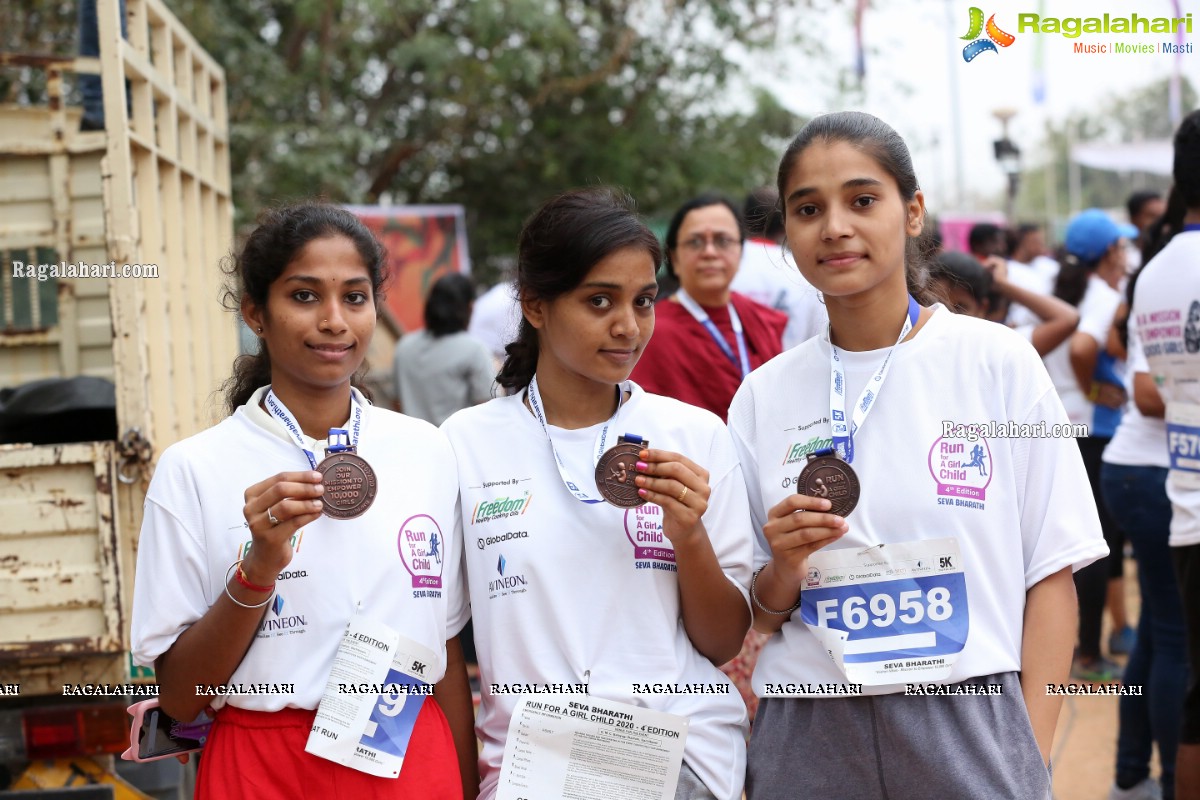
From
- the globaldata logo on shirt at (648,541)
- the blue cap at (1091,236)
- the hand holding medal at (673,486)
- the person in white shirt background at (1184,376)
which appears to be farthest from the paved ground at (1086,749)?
the hand holding medal at (673,486)

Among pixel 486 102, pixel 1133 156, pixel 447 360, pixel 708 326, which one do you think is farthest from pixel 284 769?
pixel 1133 156

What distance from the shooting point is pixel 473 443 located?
8.51ft

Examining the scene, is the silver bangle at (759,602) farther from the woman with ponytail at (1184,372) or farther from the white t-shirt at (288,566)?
the woman with ponytail at (1184,372)

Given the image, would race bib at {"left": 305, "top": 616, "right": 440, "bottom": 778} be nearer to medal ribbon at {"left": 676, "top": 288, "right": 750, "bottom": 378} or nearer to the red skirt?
the red skirt

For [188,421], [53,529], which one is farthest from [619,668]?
[188,421]

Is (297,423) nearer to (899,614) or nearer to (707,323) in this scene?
(899,614)

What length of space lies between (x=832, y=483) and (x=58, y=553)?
2.45 meters

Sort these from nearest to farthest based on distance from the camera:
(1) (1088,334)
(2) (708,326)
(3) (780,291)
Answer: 1. (2) (708,326)
2. (3) (780,291)
3. (1) (1088,334)

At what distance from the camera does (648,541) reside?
2.44 meters

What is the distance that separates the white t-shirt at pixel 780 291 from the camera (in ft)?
17.8

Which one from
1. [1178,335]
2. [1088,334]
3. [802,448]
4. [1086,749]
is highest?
[1088,334]

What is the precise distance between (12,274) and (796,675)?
3554 mm

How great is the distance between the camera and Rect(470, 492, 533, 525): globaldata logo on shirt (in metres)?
2.47

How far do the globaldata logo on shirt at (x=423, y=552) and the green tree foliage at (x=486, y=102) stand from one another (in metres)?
9.03
